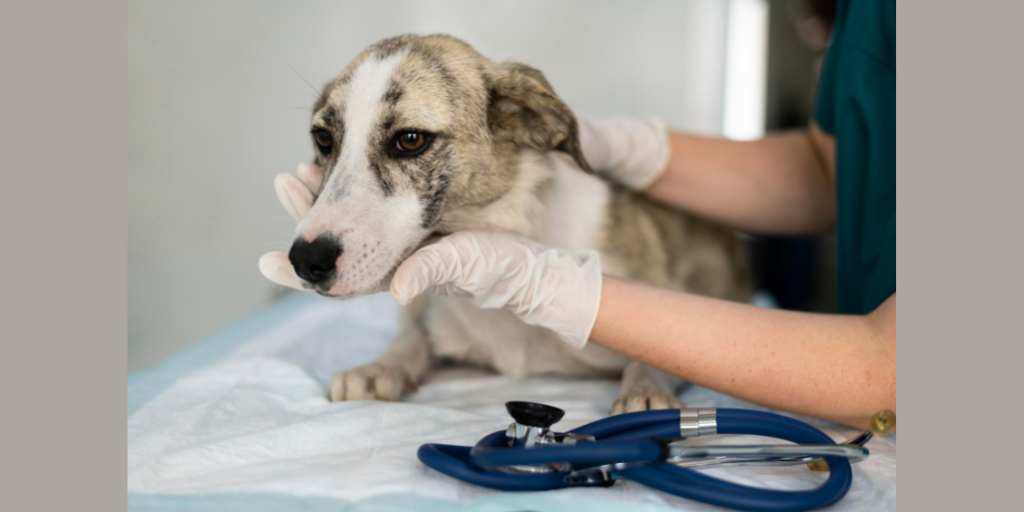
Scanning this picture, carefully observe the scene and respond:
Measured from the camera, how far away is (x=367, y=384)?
164cm

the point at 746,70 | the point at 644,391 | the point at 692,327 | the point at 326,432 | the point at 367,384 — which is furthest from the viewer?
the point at 746,70

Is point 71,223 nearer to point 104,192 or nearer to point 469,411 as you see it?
point 104,192

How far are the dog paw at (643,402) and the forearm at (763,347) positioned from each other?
9cm

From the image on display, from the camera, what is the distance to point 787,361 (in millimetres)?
1340

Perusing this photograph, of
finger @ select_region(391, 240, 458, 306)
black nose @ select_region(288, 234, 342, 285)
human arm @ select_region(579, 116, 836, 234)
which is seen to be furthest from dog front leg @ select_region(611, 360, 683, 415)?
human arm @ select_region(579, 116, 836, 234)

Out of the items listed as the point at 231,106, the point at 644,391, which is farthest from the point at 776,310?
Answer: the point at 231,106

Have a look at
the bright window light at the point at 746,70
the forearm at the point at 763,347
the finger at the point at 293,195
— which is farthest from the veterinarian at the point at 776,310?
the bright window light at the point at 746,70

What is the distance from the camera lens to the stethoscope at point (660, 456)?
3.01ft

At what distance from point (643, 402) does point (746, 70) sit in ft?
8.23

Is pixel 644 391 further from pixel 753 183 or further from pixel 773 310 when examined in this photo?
pixel 753 183

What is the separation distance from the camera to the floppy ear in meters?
1.53

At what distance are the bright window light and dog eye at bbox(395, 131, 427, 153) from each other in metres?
2.18

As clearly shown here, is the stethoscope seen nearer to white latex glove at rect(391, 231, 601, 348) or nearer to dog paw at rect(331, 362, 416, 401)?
white latex glove at rect(391, 231, 601, 348)

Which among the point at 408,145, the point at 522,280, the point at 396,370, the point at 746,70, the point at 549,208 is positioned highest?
the point at 746,70
